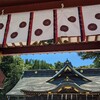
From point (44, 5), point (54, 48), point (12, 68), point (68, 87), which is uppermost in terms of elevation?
point (12, 68)

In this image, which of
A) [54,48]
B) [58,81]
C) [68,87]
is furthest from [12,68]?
[54,48]

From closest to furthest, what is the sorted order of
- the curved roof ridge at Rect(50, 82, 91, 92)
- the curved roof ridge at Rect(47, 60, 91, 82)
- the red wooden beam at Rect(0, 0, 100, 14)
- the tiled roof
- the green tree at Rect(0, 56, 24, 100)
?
the red wooden beam at Rect(0, 0, 100, 14) < the curved roof ridge at Rect(50, 82, 91, 92) < the tiled roof < the curved roof ridge at Rect(47, 60, 91, 82) < the green tree at Rect(0, 56, 24, 100)

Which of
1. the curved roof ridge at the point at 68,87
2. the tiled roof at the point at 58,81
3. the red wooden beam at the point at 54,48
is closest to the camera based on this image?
the red wooden beam at the point at 54,48

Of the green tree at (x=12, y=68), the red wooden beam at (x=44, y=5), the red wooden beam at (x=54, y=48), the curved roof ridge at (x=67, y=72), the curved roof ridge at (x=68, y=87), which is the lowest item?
the curved roof ridge at (x=68, y=87)

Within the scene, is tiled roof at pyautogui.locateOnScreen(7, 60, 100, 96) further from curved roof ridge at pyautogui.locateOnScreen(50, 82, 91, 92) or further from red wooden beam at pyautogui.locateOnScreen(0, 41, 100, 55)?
red wooden beam at pyautogui.locateOnScreen(0, 41, 100, 55)

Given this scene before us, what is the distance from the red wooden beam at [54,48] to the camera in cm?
438

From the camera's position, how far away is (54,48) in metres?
4.48

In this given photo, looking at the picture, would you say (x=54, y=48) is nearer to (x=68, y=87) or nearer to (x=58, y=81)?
(x=68, y=87)

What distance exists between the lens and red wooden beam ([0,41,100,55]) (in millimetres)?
4379

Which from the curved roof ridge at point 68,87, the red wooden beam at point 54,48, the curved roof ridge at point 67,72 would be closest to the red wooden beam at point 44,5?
→ the red wooden beam at point 54,48

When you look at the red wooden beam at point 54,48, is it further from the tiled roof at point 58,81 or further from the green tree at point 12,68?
the green tree at point 12,68

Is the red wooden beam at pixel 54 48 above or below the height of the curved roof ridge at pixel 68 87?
above

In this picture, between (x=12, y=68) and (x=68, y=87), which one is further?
(x=12, y=68)

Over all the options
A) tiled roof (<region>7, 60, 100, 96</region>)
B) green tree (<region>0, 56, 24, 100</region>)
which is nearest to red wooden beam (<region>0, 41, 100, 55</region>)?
tiled roof (<region>7, 60, 100, 96</region>)
